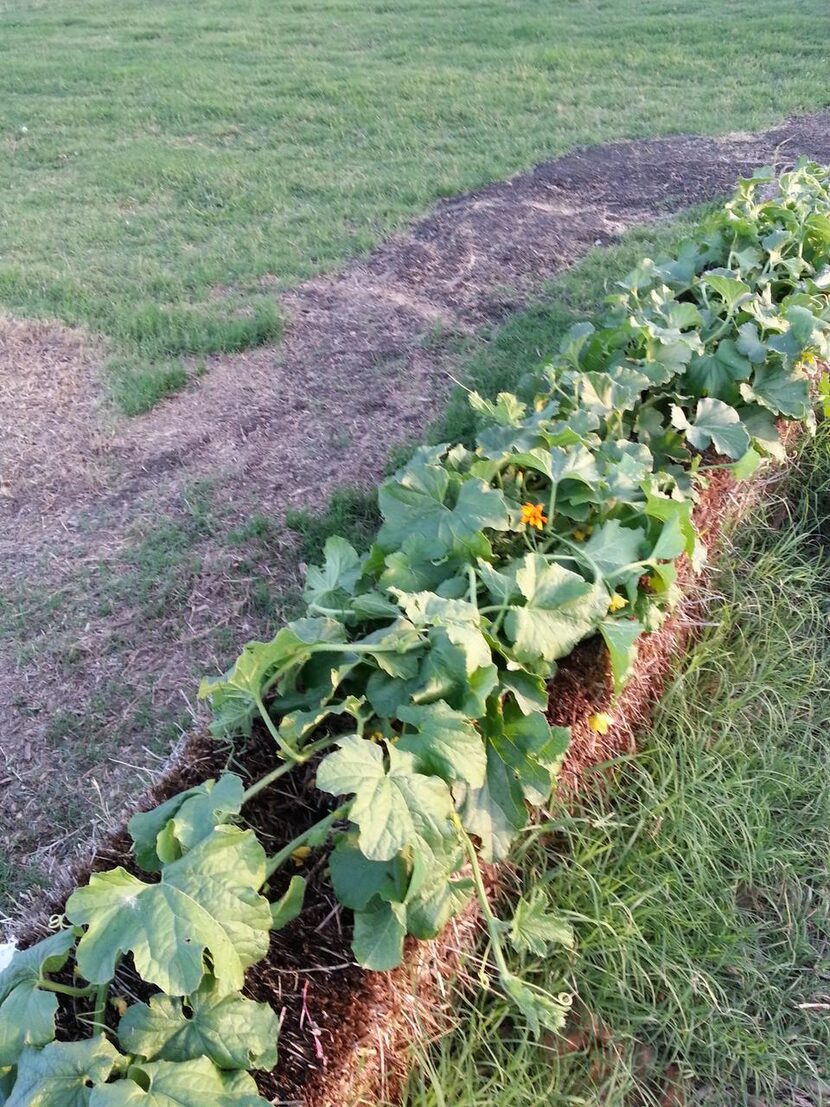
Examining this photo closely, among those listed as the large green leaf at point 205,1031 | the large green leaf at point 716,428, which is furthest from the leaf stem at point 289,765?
the large green leaf at point 716,428

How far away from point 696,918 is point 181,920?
4.44 ft

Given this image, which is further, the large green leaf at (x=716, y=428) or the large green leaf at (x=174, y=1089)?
the large green leaf at (x=716, y=428)

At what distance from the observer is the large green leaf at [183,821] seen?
1387 mm

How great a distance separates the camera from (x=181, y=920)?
4.05 ft

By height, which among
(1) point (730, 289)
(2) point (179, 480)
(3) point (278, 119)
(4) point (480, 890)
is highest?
(3) point (278, 119)

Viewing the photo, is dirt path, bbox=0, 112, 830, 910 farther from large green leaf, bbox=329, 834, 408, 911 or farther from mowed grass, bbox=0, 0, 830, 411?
large green leaf, bbox=329, 834, 408, 911

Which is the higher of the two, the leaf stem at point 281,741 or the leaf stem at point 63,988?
the leaf stem at point 281,741

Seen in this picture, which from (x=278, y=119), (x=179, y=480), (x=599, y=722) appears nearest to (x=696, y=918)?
(x=599, y=722)

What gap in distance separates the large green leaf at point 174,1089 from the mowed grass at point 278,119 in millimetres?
3235

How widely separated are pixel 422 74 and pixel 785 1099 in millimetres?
8416

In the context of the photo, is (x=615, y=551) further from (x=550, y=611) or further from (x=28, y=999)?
(x=28, y=999)

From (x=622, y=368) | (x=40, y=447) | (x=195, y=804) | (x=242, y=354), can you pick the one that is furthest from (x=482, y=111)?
(x=195, y=804)

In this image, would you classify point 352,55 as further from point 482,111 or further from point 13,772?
point 13,772

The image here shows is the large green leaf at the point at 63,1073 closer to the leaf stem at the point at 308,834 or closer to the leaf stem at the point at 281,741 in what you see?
the leaf stem at the point at 308,834
